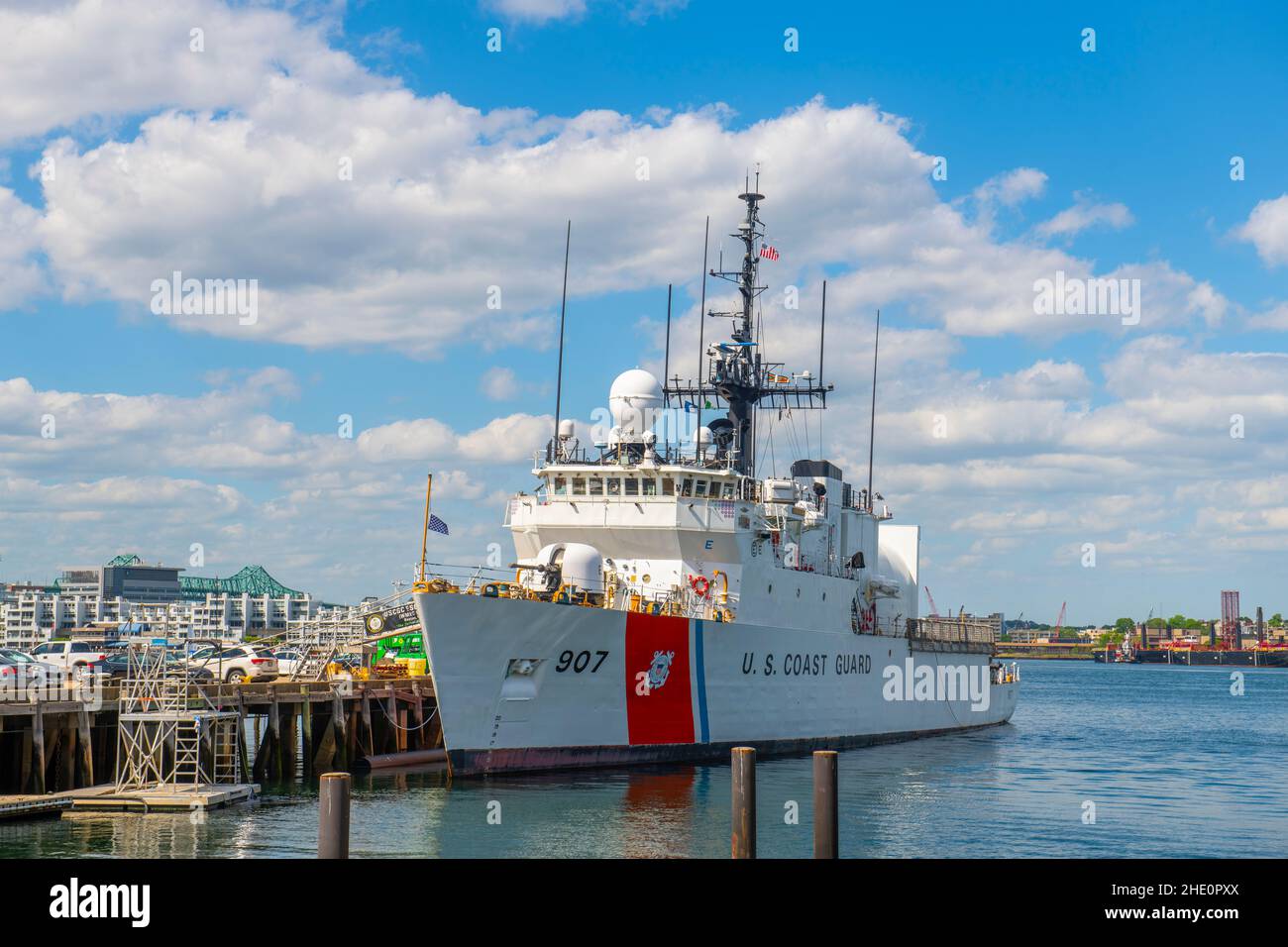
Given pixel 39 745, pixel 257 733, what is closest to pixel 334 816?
pixel 39 745

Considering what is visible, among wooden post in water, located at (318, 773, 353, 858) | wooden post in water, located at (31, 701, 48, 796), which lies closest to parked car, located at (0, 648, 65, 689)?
wooden post in water, located at (31, 701, 48, 796)

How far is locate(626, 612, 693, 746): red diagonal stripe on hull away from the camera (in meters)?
27.6

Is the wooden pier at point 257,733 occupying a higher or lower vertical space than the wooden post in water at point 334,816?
lower

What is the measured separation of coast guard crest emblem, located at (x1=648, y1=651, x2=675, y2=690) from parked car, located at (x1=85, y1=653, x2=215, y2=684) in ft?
31.9

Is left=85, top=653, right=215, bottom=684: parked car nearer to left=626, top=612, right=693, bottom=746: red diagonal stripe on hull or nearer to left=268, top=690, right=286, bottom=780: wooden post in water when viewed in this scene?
left=268, top=690, right=286, bottom=780: wooden post in water

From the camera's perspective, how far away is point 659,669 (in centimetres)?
2816

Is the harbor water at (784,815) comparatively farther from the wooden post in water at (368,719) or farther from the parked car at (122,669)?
the parked car at (122,669)

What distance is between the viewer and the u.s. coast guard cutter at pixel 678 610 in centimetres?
2600

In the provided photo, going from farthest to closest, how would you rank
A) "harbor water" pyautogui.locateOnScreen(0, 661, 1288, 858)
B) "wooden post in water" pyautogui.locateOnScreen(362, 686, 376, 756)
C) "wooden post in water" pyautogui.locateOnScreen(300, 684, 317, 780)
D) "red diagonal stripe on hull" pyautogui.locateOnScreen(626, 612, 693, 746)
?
"wooden post in water" pyautogui.locateOnScreen(362, 686, 376, 756) → "wooden post in water" pyautogui.locateOnScreen(300, 684, 317, 780) → "red diagonal stripe on hull" pyautogui.locateOnScreen(626, 612, 693, 746) → "harbor water" pyautogui.locateOnScreen(0, 661, 1288, 858)

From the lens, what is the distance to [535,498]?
31969 mm

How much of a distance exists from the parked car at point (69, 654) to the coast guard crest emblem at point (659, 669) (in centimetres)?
1897

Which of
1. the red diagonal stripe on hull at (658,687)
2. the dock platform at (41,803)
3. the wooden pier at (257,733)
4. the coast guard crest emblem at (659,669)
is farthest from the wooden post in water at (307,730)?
the coast guard crest emblem at (659,669)
